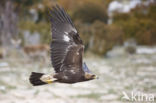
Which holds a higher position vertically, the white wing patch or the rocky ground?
the white wing patch

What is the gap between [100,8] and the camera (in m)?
11.2

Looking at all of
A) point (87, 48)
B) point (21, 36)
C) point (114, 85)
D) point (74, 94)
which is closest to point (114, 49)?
point (87, 48)

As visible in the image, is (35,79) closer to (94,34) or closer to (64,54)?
(64,54)

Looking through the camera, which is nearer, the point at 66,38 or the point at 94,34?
the point at 66,38

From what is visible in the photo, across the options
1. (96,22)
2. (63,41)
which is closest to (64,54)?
(63,41)

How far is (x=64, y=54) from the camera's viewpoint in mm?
1976

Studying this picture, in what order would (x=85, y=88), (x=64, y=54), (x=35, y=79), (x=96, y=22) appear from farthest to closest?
(x=96, y=22) < (x=85, y=88) < (x=64, y=54) < (x=35, y=79)

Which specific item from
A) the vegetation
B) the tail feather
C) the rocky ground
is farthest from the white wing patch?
the vegetation

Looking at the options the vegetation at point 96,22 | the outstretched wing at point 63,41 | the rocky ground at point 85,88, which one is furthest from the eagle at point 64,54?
the vegetation at point 96,22

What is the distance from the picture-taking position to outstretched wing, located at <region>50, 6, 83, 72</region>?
6.37 ft

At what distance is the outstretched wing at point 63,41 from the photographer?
194 cm

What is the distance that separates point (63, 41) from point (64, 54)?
3.4 inches

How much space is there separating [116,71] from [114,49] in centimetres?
459

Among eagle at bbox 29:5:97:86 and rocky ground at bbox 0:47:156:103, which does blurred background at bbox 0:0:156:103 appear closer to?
rocky ground at bbox 0:47:156:103
